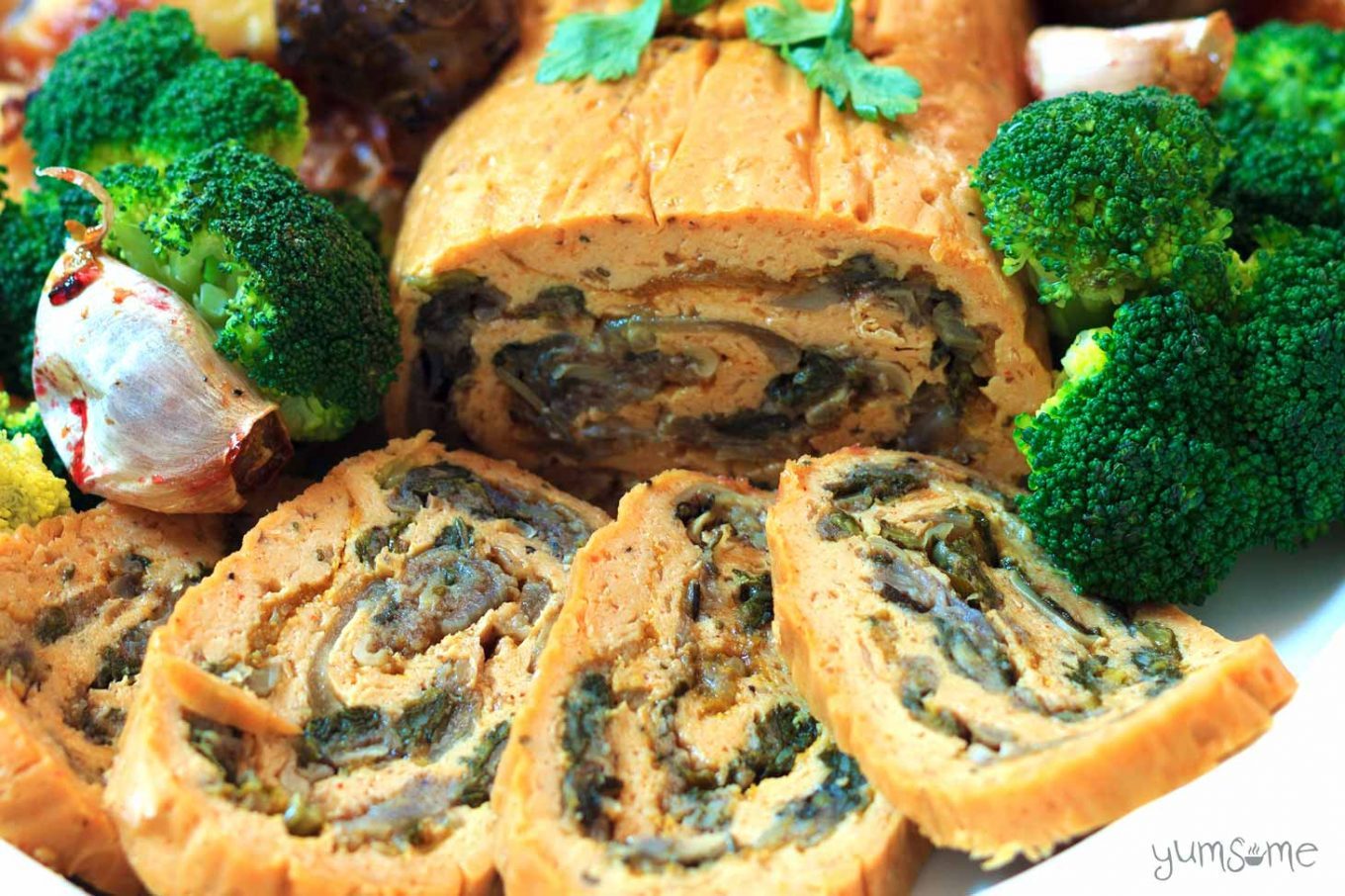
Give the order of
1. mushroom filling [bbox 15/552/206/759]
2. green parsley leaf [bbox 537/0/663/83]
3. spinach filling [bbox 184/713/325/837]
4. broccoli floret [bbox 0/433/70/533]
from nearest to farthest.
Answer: spinach filling [bbox 184/713/325/837]
mushroom filling [bbox 15/552/206/759]
broccoli floret [bbox 0/433/70/533]
green parsley leaf [bbox 537/0/663/83]

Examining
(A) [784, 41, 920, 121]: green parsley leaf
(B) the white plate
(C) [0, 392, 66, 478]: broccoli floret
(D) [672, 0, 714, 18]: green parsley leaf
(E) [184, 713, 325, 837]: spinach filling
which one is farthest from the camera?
(D) [672, 0, 714, 18]: green parsley leaf

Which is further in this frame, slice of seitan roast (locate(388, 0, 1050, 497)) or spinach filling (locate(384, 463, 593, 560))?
spinach filling (locate(384, 463, 593, 560))

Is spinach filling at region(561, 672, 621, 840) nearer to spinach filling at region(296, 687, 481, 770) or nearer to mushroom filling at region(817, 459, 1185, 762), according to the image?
spinach filling at region(296, 687, 481, 770)

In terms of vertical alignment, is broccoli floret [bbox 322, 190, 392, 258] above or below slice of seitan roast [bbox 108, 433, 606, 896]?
above

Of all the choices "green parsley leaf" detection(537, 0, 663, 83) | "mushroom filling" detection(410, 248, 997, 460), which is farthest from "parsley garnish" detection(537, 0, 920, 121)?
"mushroom filling" detection(410, 248, 997, 460)

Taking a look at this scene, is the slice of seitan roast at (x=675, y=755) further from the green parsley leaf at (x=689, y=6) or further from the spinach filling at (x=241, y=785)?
the green parsley leaf at (x=689, y=6)

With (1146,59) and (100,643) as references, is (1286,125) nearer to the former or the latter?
(1146,59)
